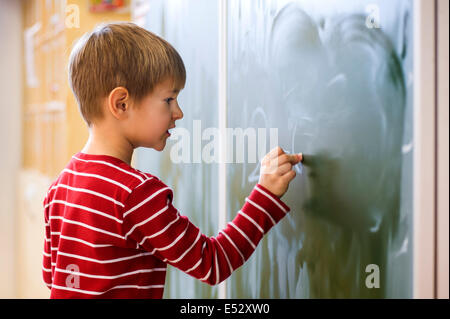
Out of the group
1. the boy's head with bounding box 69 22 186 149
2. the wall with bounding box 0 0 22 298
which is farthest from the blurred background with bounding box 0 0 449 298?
the boy's head with bounding box 69 22 186 149

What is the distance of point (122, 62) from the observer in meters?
0.78

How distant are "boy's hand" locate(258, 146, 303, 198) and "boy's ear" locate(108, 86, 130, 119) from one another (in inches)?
9.8

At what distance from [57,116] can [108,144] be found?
1.25 metres

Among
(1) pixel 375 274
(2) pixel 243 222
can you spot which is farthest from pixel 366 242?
(2) pixel 243 222

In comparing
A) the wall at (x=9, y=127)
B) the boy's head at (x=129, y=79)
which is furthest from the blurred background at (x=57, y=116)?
the boy's head at (x=129, y=79)

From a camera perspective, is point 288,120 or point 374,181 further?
point 288,120

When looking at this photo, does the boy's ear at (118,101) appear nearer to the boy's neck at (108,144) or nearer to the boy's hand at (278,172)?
the boy's neck at (108,144)

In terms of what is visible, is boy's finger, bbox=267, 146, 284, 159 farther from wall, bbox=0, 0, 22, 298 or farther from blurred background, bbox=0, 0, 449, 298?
wall, bbox=0, 0, 22, 298

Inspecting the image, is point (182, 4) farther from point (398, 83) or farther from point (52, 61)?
point (52, 61)

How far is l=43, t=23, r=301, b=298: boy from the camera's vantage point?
2.43 feet
